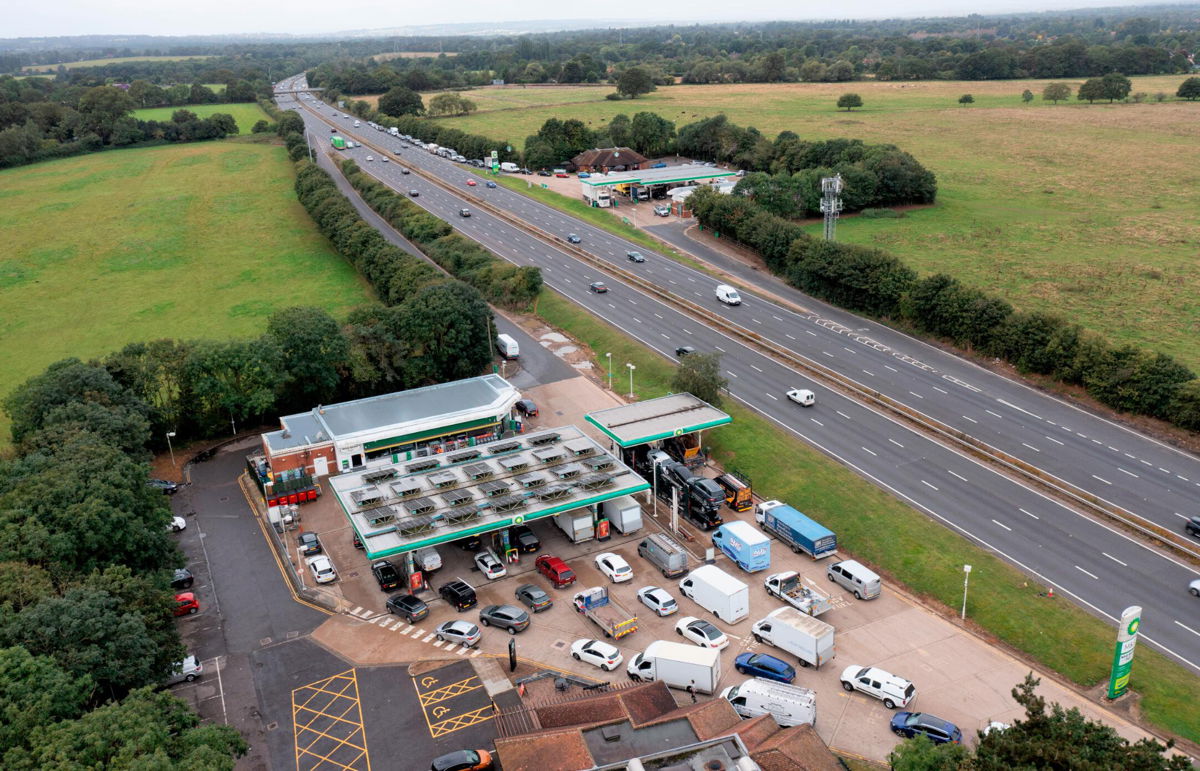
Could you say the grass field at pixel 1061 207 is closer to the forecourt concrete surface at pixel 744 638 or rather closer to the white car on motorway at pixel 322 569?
the forecourt concrete surface at pixel 744 638

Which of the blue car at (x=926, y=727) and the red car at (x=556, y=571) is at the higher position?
the blue car at (x=926, y=727)

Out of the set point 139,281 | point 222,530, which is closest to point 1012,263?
point 222,530

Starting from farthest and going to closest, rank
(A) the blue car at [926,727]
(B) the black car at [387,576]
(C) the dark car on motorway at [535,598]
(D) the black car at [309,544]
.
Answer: (D) the black car at [309,544], (B) the black car at [387,576], (C) the dark car on motorway at [535,598], (A) the blue car at [926,727]

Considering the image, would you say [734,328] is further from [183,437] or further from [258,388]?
[183,437]

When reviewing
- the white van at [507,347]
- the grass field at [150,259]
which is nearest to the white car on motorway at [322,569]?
the white van at [507,347]

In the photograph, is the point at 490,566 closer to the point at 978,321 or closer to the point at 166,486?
the point at 166,486

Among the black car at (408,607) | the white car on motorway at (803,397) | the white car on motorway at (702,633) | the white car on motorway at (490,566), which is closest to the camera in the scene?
the white car on motorway at (702,633)
